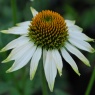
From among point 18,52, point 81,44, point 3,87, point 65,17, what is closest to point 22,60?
point 18,52

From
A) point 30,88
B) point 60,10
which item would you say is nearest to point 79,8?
point 60,10

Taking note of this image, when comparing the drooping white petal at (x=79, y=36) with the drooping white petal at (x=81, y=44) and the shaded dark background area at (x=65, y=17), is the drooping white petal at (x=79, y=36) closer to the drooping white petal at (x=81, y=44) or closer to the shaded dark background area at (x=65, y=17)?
the drooping white petal at (x=81, y=44)

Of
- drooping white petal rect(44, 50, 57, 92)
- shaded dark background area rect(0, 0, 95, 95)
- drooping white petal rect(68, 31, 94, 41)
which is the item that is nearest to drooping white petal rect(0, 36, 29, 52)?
drooping white petal rect(44, 50, 57, 92)

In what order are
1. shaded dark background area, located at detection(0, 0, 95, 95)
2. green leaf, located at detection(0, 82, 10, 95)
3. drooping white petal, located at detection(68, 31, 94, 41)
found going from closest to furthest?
drooping white petal, located at detection(68, 31, 94, 41), green leaf, located at detection(0, 82, 10, 95), shaded dark background area, located at detection(0, 0, 95, 95)

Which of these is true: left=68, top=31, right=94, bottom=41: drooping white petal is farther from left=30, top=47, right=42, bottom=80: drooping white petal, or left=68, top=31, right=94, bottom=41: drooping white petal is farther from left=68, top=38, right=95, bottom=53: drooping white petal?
left=30, top=47, right=42, bottom=80: drooping white petal

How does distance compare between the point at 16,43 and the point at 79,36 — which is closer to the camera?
the point at 16,43

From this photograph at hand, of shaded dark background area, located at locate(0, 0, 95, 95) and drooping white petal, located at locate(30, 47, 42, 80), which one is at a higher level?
drooping white petal, located at locate(30, 47, 42, 80)

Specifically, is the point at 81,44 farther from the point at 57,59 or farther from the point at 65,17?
the point at 65,17
